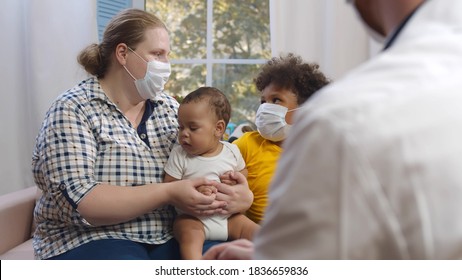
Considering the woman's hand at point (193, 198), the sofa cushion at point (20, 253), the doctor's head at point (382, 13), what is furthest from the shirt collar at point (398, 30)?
the sofa cushion at point (20, 253)

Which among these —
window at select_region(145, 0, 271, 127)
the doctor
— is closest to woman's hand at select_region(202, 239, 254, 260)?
the doctor

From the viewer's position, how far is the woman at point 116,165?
1.28 metres

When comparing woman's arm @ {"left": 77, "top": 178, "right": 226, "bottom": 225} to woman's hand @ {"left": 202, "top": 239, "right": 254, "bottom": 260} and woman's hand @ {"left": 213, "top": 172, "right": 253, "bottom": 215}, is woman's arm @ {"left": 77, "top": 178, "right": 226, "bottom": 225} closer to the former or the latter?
woman's hand @ {"left": 213, "top": 172, "right": 253, "bottom": 215}

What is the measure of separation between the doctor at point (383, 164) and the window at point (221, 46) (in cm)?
195

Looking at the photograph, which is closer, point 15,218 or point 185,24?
point 15,218

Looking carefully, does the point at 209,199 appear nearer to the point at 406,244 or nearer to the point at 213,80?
the point at 406,244

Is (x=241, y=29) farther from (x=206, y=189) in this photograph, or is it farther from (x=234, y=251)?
(x=234, y=251)

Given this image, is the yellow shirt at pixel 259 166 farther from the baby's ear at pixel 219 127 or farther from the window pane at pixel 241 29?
the window pane at pixel 241 29

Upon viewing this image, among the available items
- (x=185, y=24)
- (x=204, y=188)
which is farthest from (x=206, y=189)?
(x=185, y=24)

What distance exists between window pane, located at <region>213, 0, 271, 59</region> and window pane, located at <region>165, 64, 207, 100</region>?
0.09 meters

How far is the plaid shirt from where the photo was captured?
129cm

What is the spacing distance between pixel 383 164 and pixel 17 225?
4.90 feet

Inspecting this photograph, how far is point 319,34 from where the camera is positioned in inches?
86.6

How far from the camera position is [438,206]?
1.50ft
